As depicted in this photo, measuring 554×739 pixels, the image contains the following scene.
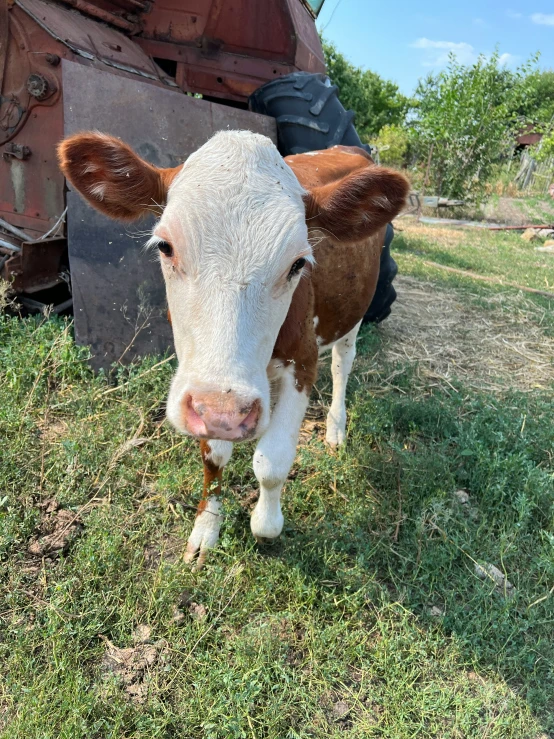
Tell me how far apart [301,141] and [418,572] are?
3.38 meters

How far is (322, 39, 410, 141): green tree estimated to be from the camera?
30.2 meters

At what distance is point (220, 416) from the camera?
4.74 feet

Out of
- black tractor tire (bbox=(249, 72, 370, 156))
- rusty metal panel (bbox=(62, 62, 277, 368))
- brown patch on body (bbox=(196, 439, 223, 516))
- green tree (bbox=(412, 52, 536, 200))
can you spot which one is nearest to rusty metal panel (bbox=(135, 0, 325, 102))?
black tractor tire (bbox=(249, 72, 370, 156))

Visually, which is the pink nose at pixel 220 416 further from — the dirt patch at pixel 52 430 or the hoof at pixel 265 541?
the dirt patch at pixel 52 430

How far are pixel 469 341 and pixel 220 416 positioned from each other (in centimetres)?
434

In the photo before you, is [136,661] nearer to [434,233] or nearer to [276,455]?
[276,455]

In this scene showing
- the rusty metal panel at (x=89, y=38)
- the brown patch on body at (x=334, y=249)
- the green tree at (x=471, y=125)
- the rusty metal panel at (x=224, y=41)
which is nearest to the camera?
the brown patch on body at (x=334, y=249)

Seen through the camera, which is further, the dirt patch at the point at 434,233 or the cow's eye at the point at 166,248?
the dirt patch at the point at 434,233

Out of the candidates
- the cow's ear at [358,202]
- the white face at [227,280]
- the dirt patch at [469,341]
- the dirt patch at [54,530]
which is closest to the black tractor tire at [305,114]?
the dirt patch at [469,341]

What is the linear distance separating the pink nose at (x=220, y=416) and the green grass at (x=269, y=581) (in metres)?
0.95

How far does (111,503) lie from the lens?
250 centimetres

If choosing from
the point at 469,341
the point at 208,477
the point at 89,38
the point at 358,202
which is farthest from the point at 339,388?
the point at 89,38

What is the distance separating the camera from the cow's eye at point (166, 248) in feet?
5.77

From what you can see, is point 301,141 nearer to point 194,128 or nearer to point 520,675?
point 194,128
